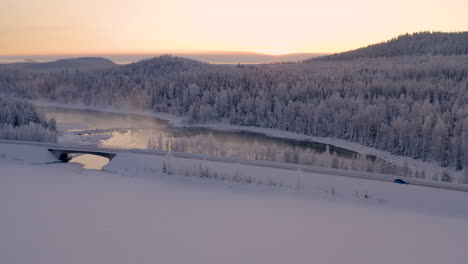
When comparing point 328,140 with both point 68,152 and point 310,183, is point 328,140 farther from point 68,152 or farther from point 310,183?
point 68,152

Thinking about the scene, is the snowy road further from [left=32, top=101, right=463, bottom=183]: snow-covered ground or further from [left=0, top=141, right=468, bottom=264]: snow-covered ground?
[left=32, top=101, right=463, bottom=183]: snow-covered ground

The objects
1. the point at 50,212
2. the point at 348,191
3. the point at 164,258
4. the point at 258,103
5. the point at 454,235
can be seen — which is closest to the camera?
the point at 164,258

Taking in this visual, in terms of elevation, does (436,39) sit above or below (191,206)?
above

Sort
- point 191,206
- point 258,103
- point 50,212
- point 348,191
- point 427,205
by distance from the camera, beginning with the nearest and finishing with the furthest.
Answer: point 50,212 < point 191,206 < point 427,205 < point 348,191 < point 258,103

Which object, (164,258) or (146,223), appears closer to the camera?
(164,258)

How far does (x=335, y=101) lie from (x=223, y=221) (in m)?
46.7

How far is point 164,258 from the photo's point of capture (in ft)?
32.5

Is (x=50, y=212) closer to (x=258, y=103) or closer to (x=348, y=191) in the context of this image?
(x=348, y=191)

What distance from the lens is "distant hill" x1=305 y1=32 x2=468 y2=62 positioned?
116 metres

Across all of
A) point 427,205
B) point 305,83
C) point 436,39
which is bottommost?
point 427,205

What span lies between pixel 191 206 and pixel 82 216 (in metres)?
3.92

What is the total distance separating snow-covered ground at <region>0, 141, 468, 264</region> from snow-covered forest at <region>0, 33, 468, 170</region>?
2426cm

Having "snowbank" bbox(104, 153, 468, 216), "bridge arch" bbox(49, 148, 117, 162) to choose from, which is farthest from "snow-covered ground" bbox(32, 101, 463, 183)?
"bridge arch" bbox(49, 148, 117, 162)

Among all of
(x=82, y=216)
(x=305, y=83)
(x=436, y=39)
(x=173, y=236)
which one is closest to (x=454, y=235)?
(x=173, y=236)
